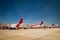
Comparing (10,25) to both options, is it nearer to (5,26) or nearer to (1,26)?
(5,26)

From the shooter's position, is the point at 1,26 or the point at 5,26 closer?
the point at 5,26

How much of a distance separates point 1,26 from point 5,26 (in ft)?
3.71

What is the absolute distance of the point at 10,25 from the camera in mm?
11695

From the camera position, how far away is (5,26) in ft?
37.8

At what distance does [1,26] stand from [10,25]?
1.47 metres

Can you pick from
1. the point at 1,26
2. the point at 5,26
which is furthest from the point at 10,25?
the point at 1,26

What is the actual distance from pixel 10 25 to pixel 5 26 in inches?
23.7

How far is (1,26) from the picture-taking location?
1238 centimetres
